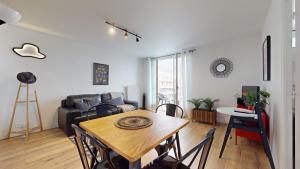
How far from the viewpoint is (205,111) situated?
3695 mm

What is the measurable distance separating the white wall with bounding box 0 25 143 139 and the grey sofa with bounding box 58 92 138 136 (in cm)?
28

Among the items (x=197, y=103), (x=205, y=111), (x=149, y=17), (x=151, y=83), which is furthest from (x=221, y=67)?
(x=151, y=83)

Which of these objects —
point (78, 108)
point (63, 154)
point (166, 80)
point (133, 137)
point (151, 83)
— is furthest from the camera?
point (151, 83)

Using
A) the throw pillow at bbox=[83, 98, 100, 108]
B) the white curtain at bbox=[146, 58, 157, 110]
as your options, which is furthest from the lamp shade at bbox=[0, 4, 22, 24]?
the white curtain at bbox=[146, 58, 157, 110]

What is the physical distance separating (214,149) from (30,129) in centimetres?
394

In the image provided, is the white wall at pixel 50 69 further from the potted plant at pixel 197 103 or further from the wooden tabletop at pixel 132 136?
the potted plant at pixel 197 103

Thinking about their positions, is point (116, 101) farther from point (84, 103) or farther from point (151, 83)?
point (151, 83)

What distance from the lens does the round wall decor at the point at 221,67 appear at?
3641 mm

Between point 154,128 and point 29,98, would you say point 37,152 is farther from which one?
point 154,128

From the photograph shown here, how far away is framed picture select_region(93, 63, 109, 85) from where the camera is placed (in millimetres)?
4229

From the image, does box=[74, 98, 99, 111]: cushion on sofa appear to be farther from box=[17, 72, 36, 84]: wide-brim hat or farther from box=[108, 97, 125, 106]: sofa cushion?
box=[17, 72, 36, 84]: wide-brim hat

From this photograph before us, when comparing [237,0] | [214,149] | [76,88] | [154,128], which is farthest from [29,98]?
[237,0]

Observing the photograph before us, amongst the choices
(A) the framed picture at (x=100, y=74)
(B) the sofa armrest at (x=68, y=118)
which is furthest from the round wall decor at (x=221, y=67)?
(B) the sofa armrest at (x=68, y=118)

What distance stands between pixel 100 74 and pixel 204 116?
347 centimetres
